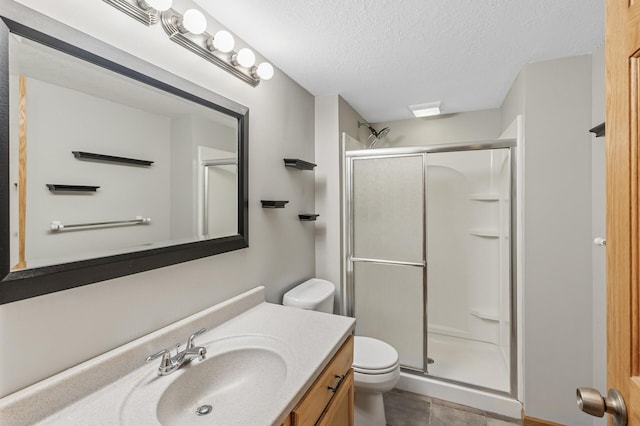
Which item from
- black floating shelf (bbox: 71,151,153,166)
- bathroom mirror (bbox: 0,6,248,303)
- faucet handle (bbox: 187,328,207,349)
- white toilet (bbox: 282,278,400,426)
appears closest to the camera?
bathroom mirror (bbox: 0,6,248,303)

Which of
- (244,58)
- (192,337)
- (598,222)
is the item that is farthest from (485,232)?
(192,337)

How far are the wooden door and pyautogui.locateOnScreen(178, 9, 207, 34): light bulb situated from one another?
123 cm

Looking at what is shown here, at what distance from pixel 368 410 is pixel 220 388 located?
1026 millimetres

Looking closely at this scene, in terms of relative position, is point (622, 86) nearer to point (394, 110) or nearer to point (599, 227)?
point (599, 227)

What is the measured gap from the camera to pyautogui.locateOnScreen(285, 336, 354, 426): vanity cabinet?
92cm

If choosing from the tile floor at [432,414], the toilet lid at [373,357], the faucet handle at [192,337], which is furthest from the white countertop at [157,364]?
the tile floor at [432,414]

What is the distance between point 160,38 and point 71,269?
2.89 ft

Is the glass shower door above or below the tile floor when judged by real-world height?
above

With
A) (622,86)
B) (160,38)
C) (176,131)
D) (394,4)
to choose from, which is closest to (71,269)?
(176,131)

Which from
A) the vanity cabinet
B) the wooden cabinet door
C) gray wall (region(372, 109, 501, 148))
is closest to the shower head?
gray wall (region(372, 109, 501, 148))

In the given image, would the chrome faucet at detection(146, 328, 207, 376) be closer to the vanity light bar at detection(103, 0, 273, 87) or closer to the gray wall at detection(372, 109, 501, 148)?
the vanity light bar at detection(103, 0, 273, 87)

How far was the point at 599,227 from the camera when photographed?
1574mm

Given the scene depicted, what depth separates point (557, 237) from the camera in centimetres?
171

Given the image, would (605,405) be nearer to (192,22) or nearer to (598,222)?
(598,222)
